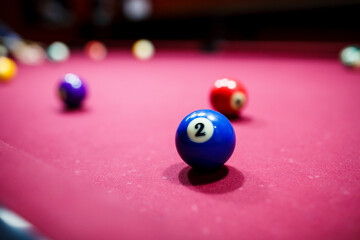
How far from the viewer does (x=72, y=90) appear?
3010 mm

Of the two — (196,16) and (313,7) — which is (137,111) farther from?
(196,16)

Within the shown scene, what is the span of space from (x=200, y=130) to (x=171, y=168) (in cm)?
31

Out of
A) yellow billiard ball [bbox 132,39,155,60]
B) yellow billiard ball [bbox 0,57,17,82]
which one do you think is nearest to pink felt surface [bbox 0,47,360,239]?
yellow billiard ball [bbox 0,57,17,82]

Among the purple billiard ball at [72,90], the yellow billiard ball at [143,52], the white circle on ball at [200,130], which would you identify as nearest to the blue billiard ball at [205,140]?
the white circle on ball at [200,130]

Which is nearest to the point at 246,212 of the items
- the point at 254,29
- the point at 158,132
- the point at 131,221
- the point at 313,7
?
the point at 131,221

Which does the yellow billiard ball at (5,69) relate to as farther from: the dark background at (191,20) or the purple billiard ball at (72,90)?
the dark background at (191,20)

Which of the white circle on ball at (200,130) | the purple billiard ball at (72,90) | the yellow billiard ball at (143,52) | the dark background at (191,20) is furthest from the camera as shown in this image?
the yellow billiard ball at (143,52)

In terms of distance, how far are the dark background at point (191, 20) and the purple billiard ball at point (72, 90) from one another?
578cm

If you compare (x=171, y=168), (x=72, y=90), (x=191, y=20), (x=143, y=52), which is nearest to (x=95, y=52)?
(x=143, y=52)

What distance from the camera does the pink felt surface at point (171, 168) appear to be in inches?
41.4

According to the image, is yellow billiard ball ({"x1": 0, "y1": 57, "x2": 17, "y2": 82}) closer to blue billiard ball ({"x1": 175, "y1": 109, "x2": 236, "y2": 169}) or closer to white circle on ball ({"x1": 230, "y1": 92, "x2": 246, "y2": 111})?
white circle on ball ({"x1": 230, "y1": 92, "x2": 246, "y2": 111})

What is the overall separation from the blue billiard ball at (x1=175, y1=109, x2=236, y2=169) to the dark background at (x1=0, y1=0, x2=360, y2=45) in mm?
6253

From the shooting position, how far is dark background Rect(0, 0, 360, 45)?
771cm

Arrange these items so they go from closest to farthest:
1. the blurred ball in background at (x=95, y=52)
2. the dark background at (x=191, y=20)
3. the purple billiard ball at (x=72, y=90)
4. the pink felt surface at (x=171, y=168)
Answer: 1. the pink felt surface at (x=171, y=168)
2. the purple billiard ball at (x=72, y=90)
3. the dark background at (x=191, y=20)
4. the blurred ball in background at (x=95, y=52)
